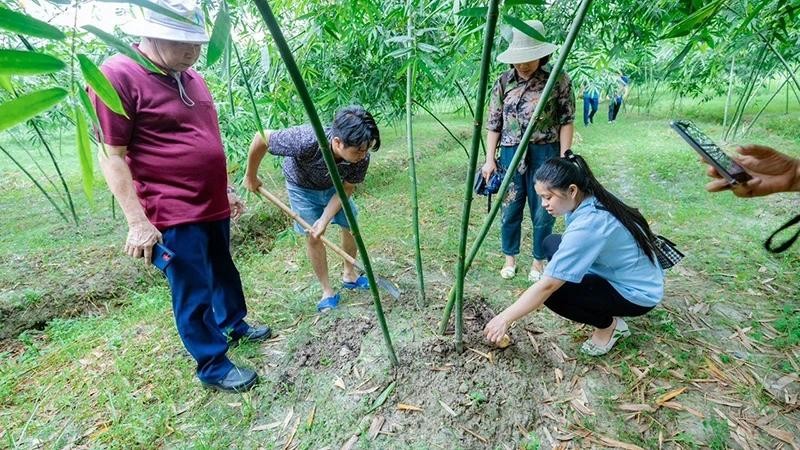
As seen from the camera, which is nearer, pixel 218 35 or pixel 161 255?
pixel 218 35

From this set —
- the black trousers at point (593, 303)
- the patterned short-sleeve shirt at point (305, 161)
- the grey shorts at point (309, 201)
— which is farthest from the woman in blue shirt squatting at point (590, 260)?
the grey shorts at point (309, 201)

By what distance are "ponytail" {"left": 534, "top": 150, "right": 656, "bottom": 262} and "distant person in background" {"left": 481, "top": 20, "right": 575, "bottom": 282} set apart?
1.31 feet

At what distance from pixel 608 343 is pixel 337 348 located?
1356 millimetres

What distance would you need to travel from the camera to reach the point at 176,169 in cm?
165

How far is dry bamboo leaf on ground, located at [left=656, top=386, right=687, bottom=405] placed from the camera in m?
1.73

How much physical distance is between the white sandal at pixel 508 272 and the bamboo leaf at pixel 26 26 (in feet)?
8.43

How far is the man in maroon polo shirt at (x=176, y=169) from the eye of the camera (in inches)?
57.4

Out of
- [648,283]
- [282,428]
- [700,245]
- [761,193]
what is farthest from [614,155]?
[282,428]

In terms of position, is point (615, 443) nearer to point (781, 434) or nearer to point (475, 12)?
point (781, 434)

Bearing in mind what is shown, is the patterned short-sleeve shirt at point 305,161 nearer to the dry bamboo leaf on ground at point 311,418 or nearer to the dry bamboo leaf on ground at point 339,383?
the dry bamboo leaf on ground at point 339,383

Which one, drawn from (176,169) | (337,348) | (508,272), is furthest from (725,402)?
(176,169)

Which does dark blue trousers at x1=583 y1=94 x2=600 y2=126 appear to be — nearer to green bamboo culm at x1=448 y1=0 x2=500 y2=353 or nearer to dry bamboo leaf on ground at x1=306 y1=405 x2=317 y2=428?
green bamboo culm at x1=448 y1=0 x2=500 y2=353

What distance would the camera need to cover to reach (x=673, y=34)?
53.0 inches

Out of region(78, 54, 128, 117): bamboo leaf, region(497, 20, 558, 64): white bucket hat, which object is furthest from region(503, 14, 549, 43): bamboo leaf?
region(497, 20, 558, 64): white bucket hat
